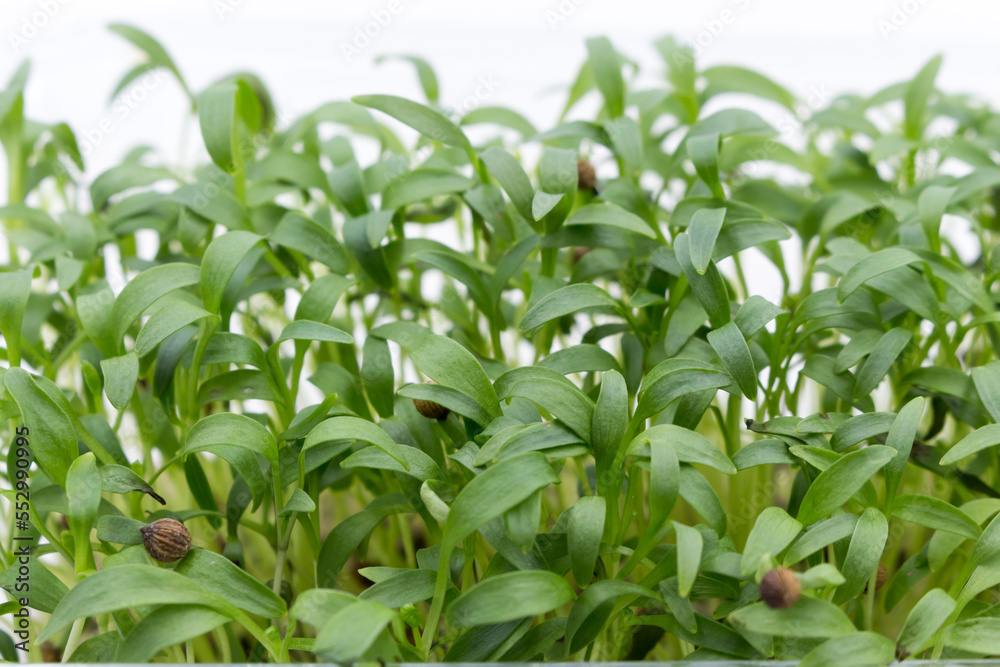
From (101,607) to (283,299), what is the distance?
18.5 inches

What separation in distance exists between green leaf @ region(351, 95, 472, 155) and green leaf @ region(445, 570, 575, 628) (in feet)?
1.39

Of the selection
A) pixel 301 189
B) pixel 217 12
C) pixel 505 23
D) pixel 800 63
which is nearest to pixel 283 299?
pixel 301 189

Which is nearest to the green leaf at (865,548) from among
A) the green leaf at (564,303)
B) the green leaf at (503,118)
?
the green leaf at (564,303)

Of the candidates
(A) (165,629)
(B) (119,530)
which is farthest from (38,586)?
(A) (165,629)

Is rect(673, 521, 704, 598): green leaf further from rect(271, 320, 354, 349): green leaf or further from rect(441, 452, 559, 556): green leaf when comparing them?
rect(271, 320, 354, 349): green leaf

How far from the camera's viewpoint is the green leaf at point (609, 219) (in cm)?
67

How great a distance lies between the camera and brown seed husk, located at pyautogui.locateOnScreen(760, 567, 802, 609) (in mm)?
450

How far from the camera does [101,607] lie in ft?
1.45

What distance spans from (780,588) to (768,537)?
5cm

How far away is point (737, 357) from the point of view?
1.86ft

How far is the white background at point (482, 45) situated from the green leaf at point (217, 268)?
2.56 ft

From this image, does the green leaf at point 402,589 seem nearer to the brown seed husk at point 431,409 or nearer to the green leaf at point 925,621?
the brown seed husk at point 431,409

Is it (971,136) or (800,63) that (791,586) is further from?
(800,63)

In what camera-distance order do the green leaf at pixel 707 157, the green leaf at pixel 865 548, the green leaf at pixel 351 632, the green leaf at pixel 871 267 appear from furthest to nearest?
the green leaf at pixel 707 157, the green leaf at pixel 871 267, the green leaf at pixel 865 548, the green leaf at pixel 351 632
